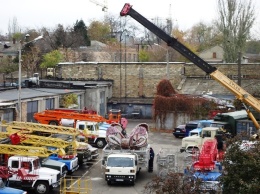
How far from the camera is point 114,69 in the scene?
2329 inches

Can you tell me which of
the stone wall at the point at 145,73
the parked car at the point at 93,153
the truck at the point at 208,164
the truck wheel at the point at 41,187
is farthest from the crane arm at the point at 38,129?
the stone wall at the point at 145,73

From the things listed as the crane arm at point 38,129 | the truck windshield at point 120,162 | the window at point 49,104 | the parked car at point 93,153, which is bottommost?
the parked car at point 93,153

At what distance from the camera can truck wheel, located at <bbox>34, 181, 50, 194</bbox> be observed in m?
21.7

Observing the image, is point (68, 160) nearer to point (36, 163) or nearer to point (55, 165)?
point (55, 165)

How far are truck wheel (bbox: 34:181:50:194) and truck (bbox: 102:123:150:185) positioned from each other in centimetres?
294

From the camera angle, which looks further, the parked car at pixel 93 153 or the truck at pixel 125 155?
the parked car at pixel 93 153

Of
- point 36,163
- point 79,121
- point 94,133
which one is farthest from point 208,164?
point 79,121

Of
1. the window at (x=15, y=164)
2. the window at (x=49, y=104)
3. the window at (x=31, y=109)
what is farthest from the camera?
the window at (x=49, y=104)

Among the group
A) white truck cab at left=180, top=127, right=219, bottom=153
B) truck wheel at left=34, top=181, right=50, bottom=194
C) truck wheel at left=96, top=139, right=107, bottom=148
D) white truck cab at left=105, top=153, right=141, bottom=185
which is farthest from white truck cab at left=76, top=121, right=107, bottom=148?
truck wheel at left=34, top=181, right=50, bottom=194

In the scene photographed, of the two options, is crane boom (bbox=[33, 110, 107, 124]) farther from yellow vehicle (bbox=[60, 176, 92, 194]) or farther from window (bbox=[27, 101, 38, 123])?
yellow vehicle (bbox=[60, 176, 92, 194])

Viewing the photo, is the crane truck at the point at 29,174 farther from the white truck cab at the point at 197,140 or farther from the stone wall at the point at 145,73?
the stone wall at the point at 145,73

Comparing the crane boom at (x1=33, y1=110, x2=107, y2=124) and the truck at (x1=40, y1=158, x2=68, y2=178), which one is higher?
the crane boom at (x1=33, y1=110, x2=107, y2=124)

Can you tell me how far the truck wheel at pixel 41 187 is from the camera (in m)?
21.7

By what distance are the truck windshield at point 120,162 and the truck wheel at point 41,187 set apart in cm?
318
